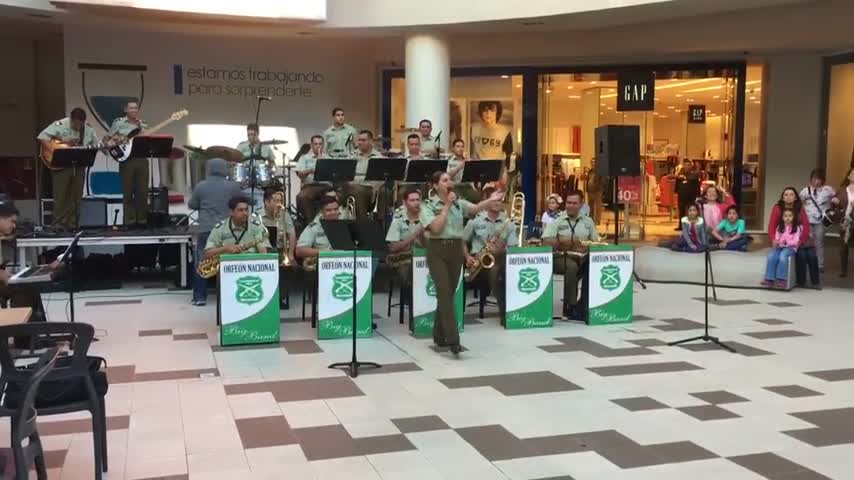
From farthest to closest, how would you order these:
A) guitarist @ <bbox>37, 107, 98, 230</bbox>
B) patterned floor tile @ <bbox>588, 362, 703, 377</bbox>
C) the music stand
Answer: guitarist @ <bbox>37, 107, 98, 230</bbox>
the music stand
patterned floor tile @ <bbox>588, 362, 703, 377</bbox>

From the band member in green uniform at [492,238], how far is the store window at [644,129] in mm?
8489

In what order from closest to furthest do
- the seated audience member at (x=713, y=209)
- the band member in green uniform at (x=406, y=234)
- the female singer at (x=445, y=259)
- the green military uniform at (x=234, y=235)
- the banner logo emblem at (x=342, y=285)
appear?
the female singer at (x=445, y=259)
the banner logo emblem at (x=342, y=285)
the green military uniform at (x=234, y=235)
the band member in green uniform at (x=406, y=234)
the seated audience member at (x=713, y=209)

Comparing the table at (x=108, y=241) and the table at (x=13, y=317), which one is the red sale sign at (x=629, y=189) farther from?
the table at (x=13, y=317)

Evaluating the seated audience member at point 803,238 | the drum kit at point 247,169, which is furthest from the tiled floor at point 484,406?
the drum kit at point 247,169

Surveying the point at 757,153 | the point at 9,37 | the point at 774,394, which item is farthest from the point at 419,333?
the point at 9,37

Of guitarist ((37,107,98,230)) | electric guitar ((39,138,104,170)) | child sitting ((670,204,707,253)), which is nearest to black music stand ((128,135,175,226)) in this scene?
electric guitar ((39,138,104,170))

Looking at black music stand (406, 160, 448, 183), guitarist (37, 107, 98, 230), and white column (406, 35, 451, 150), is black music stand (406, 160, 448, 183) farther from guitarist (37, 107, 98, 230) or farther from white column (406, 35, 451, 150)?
guitarist (37, 107, 98, 230)

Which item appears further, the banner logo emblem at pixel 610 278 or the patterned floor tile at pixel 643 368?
the banner logo emblem at pixel 610 278

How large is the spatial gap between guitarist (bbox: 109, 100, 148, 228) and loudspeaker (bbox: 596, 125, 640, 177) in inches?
245

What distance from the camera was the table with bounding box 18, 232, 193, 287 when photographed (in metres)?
10.5

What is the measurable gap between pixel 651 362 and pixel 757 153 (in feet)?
36.8

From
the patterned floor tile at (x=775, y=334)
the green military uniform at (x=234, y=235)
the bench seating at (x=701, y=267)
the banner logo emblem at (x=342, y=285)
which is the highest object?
the green military uniform at (x=234, y=235)

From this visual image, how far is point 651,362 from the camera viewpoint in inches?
283

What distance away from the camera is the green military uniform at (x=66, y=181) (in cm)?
1125
